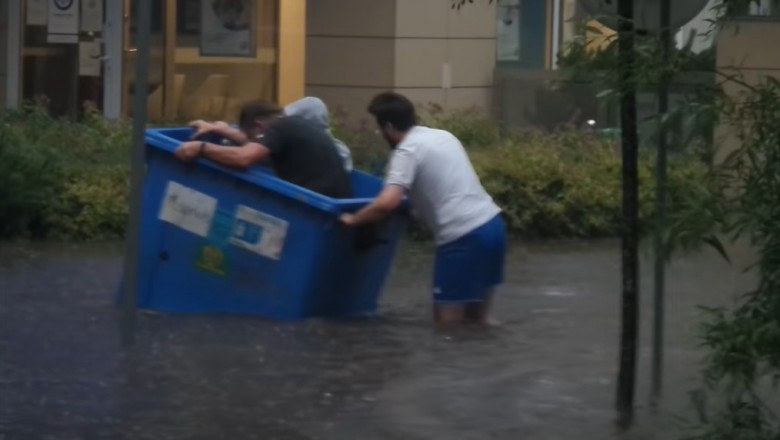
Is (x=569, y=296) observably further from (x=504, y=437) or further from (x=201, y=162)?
(x=504, y=437)

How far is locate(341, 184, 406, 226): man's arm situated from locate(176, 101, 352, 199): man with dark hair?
0.46 metres

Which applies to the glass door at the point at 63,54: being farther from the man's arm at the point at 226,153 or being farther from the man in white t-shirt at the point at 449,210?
the man in white t-shirt at the point at 449,210

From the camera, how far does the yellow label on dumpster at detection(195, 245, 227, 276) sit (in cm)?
1066

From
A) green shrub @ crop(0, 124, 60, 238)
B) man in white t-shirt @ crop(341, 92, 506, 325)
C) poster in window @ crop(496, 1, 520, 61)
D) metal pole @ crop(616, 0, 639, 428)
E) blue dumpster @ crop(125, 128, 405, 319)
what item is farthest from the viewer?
poster in window @ crop(496, 1, 520, 61)

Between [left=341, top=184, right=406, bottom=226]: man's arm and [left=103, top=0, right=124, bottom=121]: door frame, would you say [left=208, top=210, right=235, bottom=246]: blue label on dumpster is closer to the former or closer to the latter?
[left=341, top=184, right=406, bottom=226]: man's arm

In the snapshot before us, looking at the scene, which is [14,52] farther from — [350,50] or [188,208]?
[188,208]

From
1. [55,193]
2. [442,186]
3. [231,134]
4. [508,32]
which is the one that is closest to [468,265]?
[442,186]

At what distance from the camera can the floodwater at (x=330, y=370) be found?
815 cm

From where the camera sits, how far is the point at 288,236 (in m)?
10.4

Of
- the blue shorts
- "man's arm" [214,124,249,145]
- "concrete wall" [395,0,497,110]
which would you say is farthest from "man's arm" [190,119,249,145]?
"concrete wall" [395,0,497,110]

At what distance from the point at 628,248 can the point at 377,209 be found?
268 cm

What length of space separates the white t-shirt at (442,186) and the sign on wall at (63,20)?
11.2 m

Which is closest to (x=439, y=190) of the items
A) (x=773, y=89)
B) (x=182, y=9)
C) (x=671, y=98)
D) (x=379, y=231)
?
(x=379, y=231)

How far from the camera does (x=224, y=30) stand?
2275cm
